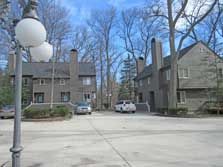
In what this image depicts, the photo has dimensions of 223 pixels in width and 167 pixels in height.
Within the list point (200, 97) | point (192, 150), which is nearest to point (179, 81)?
point (200, 97)

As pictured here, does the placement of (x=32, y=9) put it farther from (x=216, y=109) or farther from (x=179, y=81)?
(x=179, y=81)

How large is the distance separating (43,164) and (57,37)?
36.2m

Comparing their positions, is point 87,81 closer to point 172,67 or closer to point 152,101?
point 152,101

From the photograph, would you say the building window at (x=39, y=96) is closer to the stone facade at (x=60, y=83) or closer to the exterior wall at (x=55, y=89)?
the stone facade at (x=60, y=83)

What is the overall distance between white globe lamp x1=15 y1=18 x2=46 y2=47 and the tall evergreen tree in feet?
187

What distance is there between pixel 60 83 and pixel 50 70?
3.16 meters

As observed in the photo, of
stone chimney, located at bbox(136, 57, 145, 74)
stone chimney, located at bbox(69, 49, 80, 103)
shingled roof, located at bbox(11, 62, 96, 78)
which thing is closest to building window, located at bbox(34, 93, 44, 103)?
shingled roof, located at bbox(11, 62, 96, 78)

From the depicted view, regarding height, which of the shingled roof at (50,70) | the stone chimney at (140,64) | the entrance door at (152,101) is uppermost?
the stone chimney at (140,64)

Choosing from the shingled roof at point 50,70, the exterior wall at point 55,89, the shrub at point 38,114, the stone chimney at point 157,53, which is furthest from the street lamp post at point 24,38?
the shingled roof at point 50,70

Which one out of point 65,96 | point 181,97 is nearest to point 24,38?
point 181,97

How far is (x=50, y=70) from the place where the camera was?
44.8 m

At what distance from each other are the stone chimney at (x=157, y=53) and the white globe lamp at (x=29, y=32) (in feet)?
105

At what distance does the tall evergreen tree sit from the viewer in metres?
61.6

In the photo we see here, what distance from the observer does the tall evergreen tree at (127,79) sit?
61.6 meters
